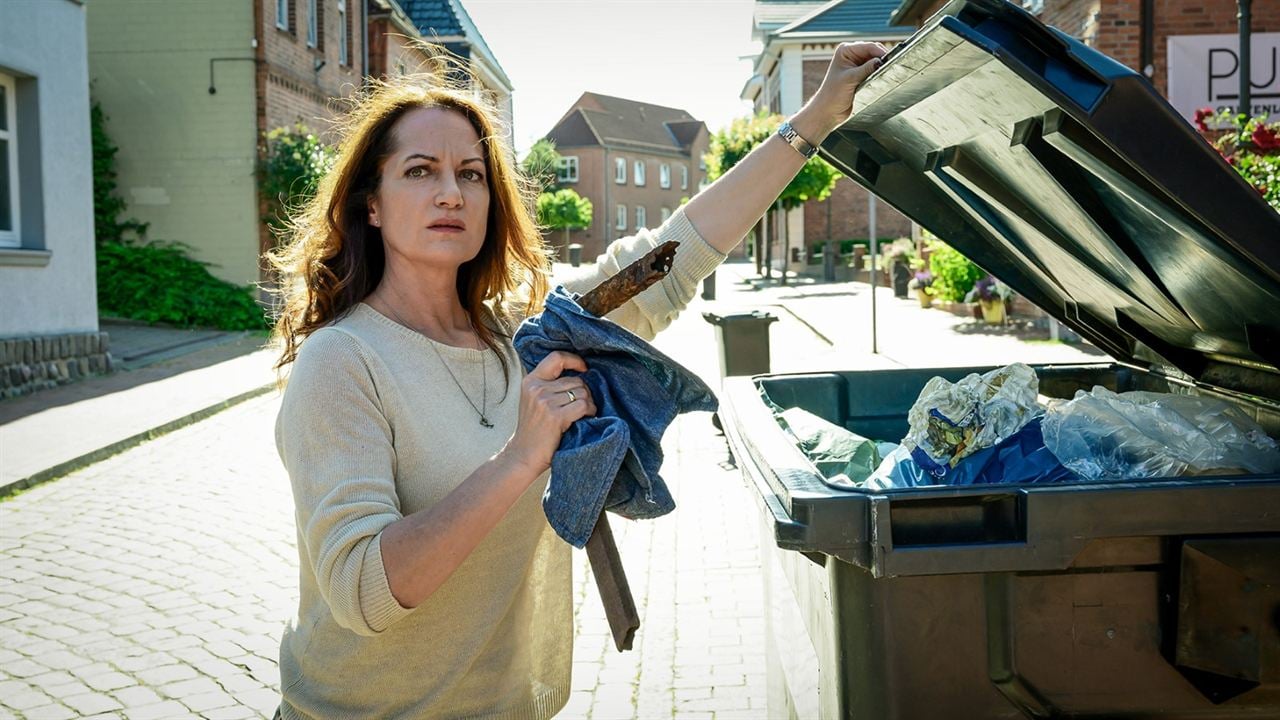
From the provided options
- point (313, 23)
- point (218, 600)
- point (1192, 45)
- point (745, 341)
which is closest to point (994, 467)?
point (218, 600)

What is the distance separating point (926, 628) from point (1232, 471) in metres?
0.73

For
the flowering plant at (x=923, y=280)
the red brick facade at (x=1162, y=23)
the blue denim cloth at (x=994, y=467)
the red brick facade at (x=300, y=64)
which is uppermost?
the red brick facade at (x=300, y=64)

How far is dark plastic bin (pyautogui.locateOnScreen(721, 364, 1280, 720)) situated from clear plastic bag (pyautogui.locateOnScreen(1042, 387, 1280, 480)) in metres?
0.34

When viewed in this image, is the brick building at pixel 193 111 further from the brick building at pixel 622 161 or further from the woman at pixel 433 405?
the brick building at pixel 622 161

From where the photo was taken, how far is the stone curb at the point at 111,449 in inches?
314

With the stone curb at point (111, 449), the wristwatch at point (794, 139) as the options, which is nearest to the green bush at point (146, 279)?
the stone curb at point (111, 449)

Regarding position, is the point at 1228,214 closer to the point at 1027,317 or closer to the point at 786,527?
the point at 786,527

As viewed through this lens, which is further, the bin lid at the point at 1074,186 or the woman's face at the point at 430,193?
the woman's face at the point at 430,193

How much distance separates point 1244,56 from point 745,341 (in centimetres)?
687

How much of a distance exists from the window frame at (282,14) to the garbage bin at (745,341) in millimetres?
16195

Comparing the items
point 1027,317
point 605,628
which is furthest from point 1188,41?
point 605,628

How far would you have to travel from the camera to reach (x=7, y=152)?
12.3 metres

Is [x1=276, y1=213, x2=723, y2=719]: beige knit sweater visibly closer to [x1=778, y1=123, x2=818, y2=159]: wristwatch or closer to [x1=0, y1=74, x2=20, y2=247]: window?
[x1=778, y1=123, x2=818, y2=159]: wristwatch

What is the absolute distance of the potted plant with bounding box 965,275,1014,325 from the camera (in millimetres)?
16953
